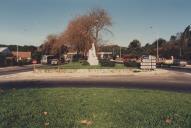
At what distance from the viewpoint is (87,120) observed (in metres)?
8.21

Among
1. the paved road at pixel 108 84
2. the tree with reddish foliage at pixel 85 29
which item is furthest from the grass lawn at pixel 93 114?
the tree with reddish foliage at pixel 85 29

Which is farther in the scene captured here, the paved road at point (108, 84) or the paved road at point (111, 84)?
the paved road at point (108, 84)

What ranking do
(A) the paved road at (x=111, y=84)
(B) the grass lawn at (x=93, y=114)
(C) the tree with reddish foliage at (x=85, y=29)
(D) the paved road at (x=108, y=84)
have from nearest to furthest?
(B) the grass lawn at (x=93, y=114), (A) the paved road at (x=111, y=84), (D) the paved road at (x=108, y=84), (C) the tree with reddish foliage at (x=85, y=29)

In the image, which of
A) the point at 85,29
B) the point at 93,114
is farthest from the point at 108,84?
the point at 85,29

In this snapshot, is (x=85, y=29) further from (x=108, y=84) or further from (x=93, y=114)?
(x=93, y=114)

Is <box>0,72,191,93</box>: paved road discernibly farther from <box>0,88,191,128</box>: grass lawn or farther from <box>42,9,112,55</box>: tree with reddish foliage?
<box>42,9,112,55</box>: tree with reddish foliage

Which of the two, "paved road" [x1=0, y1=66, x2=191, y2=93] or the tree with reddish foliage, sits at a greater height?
the tree with reddish foliage

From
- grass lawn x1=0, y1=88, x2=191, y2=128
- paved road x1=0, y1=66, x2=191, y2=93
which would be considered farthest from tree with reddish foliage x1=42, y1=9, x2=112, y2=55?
grass lawn x1=0, y1=88, x2=191, y2=128

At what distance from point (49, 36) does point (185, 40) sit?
49558 mm

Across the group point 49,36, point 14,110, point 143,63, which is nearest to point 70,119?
point 14,110

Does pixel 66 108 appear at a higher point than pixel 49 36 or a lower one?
lower

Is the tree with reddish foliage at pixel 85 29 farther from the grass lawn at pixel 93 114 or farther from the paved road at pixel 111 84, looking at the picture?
the grass lawn at pixel 93 114

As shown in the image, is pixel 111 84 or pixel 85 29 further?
pixel 85 29

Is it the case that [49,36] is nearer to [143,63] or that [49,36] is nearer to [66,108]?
[143,63]
